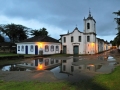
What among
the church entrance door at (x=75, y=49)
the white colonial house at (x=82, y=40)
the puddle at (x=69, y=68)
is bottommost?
the puddle at (x=69, y=68)

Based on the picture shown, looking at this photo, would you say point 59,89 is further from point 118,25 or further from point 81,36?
point 81,36

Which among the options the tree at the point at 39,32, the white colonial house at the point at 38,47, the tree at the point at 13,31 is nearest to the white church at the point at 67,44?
the white colonial house at the point at 38,47

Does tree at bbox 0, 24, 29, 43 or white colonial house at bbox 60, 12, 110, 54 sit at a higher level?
tree at bbox 0, 24, 29, 43

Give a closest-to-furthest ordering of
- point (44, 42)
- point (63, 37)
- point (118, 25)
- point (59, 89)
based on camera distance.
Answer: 1. point (59, 89)
2. point (118, 25)
3. point (44, 42)
4. point (63, 37)

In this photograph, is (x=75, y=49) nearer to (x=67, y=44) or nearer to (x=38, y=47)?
(x=67, y=44)

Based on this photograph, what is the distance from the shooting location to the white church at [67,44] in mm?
37094

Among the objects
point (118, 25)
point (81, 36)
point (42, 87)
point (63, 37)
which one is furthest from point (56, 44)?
point (42, 87)

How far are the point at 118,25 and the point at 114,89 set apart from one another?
1136 inches

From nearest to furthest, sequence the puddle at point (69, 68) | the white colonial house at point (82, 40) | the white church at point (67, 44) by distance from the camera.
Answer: the puddle at point (69, 68), the white church at point (67, 44), the white colonial house at point (82, 40)

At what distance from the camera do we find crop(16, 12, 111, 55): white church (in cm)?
3709

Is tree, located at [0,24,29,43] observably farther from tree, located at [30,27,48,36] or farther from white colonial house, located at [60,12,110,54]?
white colonial house, located at [60,12,110,54]

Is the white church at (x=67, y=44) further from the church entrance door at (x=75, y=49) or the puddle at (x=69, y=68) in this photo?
the puddle at (x=69, y=68)

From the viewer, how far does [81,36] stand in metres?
40.1

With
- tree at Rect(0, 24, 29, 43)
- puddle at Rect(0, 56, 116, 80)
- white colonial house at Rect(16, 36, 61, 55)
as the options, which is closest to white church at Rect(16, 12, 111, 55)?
white colonial house at Rect(16, 36, 61, 55)
